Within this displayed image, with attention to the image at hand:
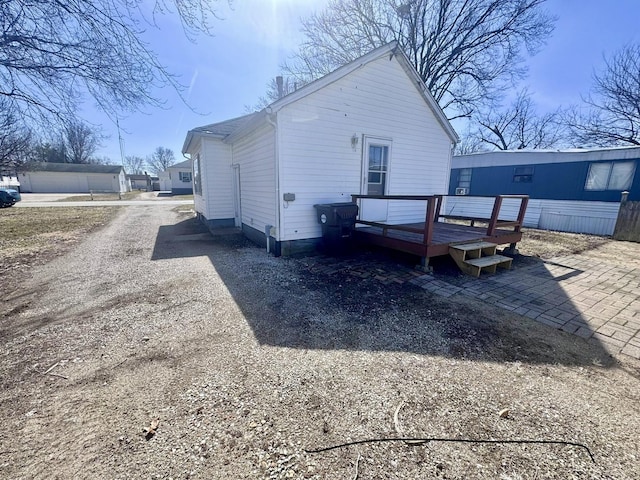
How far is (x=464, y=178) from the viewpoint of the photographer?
15.4 m

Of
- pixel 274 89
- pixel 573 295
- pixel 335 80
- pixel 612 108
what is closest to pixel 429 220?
pixel 573 295

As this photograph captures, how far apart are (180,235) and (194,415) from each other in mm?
8354

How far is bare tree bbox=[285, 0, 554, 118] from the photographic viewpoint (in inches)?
514

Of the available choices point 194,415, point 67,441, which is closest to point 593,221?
point 194,415

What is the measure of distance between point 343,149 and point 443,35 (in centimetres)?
1344

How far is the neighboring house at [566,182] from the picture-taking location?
10.6 m

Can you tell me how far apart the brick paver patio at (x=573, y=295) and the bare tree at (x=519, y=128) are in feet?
76.0

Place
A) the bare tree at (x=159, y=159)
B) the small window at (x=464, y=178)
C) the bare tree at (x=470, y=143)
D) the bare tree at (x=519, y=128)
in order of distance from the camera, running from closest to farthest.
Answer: the small window at (x=464, y=178) → the bare tree at (x=519, y=128) → the bare tree at (x=470, y=143) → the bare tree at (x=159, y=159)

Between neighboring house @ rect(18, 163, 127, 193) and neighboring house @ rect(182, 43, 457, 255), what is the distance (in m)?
43.9

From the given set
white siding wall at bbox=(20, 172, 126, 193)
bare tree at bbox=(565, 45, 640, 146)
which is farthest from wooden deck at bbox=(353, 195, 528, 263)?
white siding wall at bbox=(20, 172, 126, 193)

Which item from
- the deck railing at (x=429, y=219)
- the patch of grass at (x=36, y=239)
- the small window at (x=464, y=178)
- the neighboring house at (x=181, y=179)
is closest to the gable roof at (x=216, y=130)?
the patch of grass at (x=36, y=239)

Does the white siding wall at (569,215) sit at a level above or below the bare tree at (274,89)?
below

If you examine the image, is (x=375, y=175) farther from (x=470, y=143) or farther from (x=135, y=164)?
(x=135, y=164)

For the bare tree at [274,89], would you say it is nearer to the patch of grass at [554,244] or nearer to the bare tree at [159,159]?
the patch of grass at [554,244]
